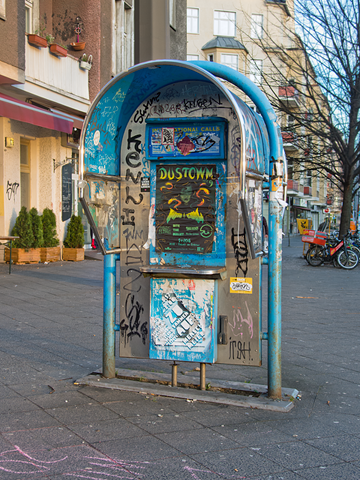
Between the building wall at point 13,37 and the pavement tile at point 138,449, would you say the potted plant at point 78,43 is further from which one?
the pavement tile at point 138,449

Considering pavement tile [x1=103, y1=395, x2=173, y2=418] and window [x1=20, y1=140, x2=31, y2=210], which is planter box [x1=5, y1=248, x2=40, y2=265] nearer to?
window [x1=20, y1=140, x2=31, y2=210]

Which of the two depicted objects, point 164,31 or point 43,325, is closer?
point 164,31

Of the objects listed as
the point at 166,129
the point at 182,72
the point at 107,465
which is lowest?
the point at 107,465

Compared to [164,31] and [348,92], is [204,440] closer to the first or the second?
[164,31]

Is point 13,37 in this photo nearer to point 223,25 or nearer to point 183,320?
point 183,320

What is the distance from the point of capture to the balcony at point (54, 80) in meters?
13.2

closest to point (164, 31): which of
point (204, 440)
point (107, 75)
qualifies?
point (204, 440)

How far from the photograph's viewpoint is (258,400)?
4.00 metres

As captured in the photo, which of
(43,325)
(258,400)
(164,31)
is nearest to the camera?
(258,400)

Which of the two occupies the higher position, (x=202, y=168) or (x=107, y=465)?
(x=202, y=168)

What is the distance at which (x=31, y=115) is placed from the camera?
11.7 meters

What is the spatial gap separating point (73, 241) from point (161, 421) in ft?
40.3

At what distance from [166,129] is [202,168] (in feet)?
1.43

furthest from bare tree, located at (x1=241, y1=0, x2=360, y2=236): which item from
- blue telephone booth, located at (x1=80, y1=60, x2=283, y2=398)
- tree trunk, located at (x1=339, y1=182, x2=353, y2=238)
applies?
blue telephone booth, located at (x1=80, y1=60, x2=283, y2=398)
